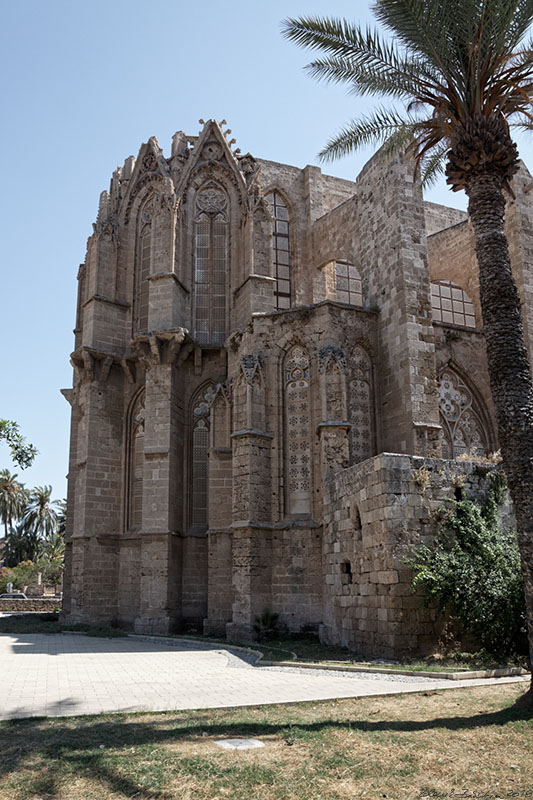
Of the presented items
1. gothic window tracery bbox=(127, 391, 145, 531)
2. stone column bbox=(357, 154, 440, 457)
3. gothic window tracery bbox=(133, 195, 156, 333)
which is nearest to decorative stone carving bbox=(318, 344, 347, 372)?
stone column bbox=(357, 154, 440, 457)

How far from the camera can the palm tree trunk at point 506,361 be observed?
24.6 feet

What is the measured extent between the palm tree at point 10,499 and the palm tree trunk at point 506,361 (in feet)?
169

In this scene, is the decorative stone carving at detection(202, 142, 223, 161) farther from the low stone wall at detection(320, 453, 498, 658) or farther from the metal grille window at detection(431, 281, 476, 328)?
the low stone wall at detection(320, 453, 498, 658)

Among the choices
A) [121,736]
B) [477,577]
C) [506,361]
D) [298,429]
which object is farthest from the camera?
[298,429]

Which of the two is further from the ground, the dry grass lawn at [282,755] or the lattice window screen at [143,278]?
the lattice window screen at [143,278]

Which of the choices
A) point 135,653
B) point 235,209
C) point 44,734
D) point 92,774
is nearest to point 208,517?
point 135,653

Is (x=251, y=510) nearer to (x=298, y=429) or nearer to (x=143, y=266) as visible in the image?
(x=298, y=429)

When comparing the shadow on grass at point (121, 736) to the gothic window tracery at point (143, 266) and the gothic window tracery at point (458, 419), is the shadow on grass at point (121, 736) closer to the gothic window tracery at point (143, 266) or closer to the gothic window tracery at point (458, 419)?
the gothic window tracery at point (458, 419)

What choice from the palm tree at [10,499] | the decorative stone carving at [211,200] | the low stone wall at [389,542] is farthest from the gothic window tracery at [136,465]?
the palm tree at [10,499]

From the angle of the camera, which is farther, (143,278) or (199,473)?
(143,278)

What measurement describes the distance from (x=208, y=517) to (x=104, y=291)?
27.3 feet

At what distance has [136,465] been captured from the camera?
21.2 m

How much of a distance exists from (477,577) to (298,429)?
23.3 ft

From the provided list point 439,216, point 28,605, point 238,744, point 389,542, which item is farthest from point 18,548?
point 238,744
